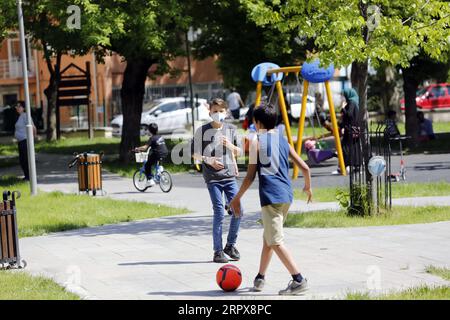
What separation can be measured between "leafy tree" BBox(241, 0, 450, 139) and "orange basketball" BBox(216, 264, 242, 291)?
4.97m

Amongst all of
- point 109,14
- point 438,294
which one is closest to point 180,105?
point 109,14

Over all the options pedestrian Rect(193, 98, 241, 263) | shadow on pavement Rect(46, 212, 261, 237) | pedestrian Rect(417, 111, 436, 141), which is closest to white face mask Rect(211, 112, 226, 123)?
pedestrian Rect(193, 98, 241, 263)

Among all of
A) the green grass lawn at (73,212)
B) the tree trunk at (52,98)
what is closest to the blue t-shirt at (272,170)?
the green grass lawn at (73,212)

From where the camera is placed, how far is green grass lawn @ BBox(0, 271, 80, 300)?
28.1 feet

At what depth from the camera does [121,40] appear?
23922 millimetres

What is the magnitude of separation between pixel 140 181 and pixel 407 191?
18.9 feet

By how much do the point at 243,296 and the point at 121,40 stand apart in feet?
53.4

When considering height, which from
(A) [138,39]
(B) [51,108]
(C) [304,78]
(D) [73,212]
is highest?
(A) [138,39]

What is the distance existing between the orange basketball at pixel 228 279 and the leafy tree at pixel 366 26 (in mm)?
4968

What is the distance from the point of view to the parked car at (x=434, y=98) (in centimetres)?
4709

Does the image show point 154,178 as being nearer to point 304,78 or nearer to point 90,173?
point 90,173

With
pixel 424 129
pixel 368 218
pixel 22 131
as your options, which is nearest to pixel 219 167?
pixel 368 218

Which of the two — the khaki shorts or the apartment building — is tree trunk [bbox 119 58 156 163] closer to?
the khaki shorts

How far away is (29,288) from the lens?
9.07 metres
